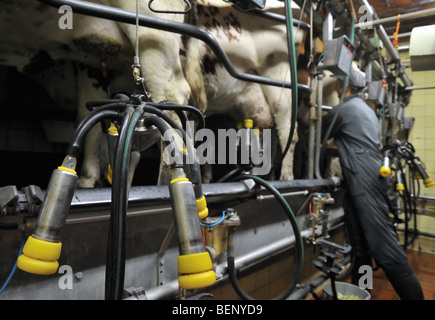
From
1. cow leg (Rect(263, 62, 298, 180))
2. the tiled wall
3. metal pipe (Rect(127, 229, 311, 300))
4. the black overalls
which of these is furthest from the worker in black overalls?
the tiled wall

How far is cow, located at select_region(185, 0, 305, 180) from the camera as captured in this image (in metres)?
1.45

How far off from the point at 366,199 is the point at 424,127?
3.01 meters

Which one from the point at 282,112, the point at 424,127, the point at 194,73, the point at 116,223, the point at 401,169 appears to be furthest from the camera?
the point at 424,127

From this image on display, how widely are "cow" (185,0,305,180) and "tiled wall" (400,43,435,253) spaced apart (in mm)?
2718

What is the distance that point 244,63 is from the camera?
1.73 m

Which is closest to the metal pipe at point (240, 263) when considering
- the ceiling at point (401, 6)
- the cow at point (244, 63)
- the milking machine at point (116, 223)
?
the milking machine at point (116, 223)

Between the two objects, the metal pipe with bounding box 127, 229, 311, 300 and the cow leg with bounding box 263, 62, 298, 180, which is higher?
the cow leg with bounding box 263, 62, 298, 180

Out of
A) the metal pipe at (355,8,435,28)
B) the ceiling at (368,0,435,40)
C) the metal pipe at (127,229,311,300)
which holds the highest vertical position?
the ceiling at (368,0,435,40)

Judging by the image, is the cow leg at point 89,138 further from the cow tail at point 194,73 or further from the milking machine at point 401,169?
the milking machine at point 401,169

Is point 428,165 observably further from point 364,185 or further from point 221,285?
point 221,285

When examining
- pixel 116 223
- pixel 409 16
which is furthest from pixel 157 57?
pixel 409 16

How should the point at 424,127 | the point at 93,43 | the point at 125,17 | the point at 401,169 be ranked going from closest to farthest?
the point at 125,17, the point at 93,43, the point at 401,169, the point at 424,127

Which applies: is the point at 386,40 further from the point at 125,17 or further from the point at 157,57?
the point at 125,17

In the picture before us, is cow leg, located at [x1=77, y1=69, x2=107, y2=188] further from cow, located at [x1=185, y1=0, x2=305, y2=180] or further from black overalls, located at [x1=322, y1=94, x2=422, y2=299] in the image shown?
black overalls, located at [x1=322, y1=94, x2=422, y2=299]
